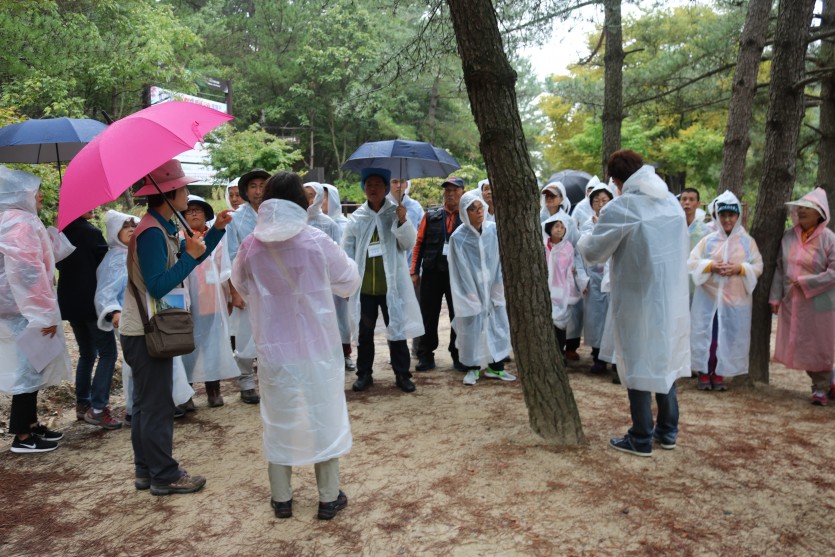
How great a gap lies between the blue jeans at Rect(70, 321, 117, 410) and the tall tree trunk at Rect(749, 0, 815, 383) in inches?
212

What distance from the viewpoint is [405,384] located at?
5.67m

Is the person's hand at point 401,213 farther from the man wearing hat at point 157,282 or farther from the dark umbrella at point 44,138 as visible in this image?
the dark umbrella at point 44,138

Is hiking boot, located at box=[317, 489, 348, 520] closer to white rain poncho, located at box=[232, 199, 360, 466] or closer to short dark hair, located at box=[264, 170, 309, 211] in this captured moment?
white rain poncho, located at box=[232, 199, 360, 466]

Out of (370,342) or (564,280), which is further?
(564,280)

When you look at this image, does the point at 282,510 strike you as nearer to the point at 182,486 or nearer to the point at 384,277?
the point at 182,486

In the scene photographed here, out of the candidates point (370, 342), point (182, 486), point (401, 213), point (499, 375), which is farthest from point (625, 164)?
point (182, 486)

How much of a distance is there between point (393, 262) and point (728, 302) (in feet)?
9.56

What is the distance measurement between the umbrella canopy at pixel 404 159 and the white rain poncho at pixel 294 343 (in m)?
3.36

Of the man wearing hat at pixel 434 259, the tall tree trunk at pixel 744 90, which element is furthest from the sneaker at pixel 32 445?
the tall tree trunk at pixel 744 90

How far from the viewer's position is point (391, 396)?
552cm

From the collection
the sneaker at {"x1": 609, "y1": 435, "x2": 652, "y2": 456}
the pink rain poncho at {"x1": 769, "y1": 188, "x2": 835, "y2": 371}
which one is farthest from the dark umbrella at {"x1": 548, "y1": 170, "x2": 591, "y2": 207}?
the sneaker at {"x1": 609, "y1": 435, "x2": 652, "y2": 456}

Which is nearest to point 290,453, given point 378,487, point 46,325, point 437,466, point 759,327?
point 378,487

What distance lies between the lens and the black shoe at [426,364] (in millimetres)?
6520

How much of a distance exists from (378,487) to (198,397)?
2.78 meters
